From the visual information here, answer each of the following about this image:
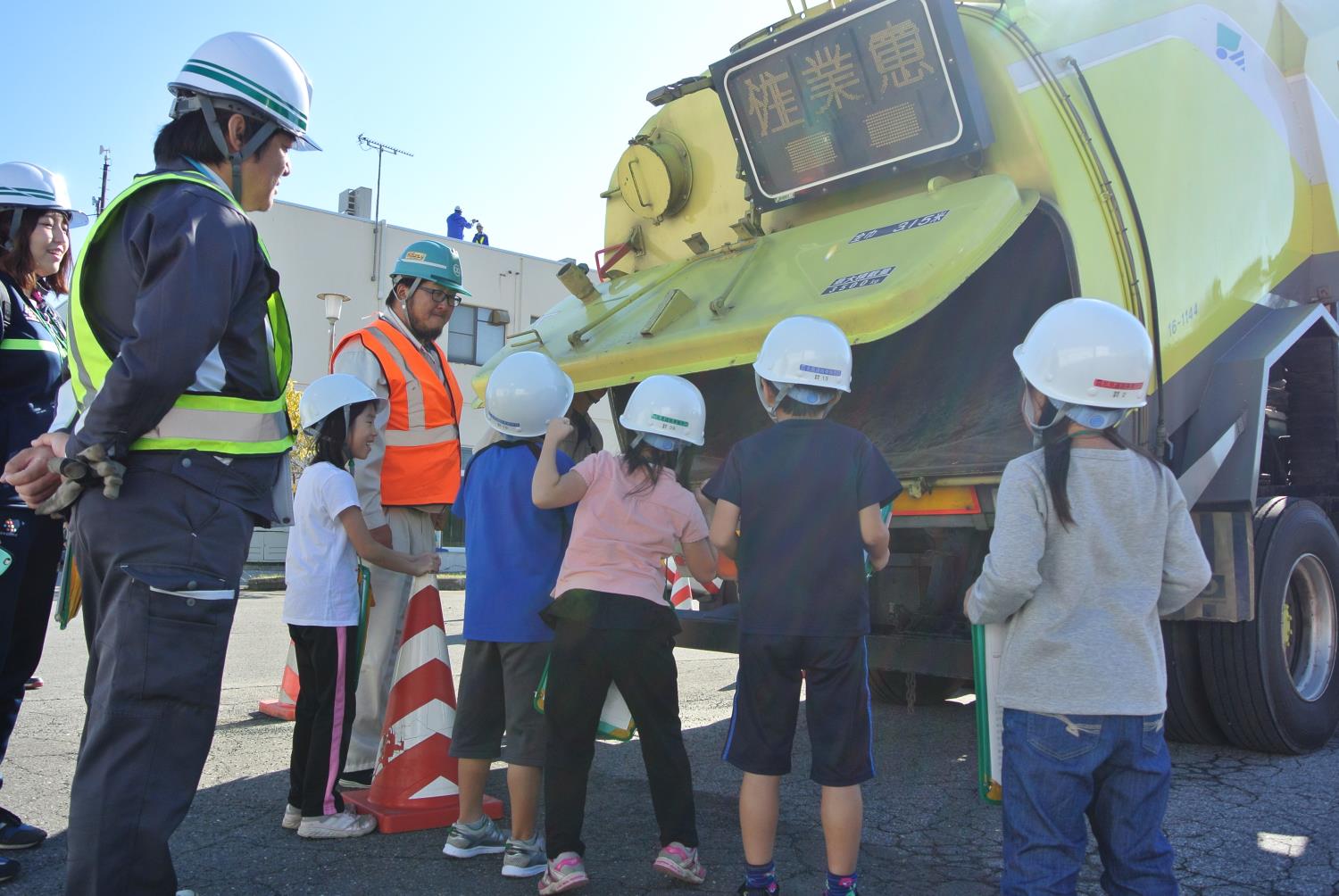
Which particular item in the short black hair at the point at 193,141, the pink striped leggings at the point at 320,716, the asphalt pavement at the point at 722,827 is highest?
the short black hair at the point at 193,141

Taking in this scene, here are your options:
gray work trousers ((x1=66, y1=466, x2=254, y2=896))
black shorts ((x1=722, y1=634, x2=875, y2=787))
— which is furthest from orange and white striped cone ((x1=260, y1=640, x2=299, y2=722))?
gray work trousers ((x1=66, y1=466, x2=254, y2=896))

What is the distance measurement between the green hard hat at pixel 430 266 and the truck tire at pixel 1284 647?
332 cm

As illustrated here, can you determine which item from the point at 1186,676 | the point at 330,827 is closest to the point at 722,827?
the point at 330,827

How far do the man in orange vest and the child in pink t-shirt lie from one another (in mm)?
944

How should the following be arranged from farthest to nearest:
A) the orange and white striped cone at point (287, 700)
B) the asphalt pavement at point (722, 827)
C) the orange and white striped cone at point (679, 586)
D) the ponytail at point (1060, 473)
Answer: the orange and white striped cone at point (679, 586)
the orange and white striped cone at point (287, 700)
the asphalt pavement at point (722, 827)
the ponytail at point (1060, 473)

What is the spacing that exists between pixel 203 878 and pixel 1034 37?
13.0 feet

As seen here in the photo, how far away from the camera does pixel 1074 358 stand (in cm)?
244

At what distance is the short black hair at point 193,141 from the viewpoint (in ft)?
7.89

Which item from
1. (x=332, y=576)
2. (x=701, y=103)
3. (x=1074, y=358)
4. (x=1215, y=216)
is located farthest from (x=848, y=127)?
(x=332, y=576)

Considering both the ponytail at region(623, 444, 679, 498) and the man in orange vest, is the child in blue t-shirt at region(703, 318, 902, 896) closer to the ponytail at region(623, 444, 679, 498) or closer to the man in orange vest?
the ponytail at region(623, 444, 679, 498)

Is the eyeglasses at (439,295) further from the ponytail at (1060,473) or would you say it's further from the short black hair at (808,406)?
the ponytail at (1060,473)

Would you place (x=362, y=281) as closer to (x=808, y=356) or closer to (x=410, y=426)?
(x=410, y=426)

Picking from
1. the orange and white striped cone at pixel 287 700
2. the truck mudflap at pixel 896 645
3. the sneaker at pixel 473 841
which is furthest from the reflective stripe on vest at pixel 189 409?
the orange and white striped cone at pixel 287 700

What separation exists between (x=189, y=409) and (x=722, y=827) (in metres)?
2.26
